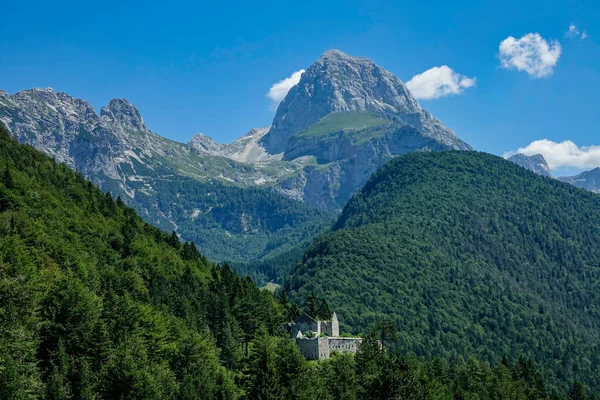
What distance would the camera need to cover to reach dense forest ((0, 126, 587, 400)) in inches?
2501

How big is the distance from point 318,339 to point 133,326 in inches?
1643

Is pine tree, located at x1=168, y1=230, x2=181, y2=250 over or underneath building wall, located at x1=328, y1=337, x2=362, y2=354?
over

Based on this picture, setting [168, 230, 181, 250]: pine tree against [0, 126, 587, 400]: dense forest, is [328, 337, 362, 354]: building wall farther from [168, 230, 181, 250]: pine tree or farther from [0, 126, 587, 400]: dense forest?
[168, 230, 181, 250]: pine tree

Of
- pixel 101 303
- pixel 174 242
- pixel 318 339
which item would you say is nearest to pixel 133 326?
pixel 101 303

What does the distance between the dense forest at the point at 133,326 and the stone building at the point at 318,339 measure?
16.0 feet

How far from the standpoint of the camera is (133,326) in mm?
77438

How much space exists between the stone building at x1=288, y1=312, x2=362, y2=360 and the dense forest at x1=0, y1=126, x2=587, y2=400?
4.89m

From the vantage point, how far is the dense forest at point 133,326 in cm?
6353

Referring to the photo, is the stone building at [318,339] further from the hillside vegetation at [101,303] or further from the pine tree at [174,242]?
the pine tree at [174,242]

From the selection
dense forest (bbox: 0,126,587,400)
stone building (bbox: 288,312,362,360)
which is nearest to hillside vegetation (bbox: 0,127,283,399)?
dense forest (bbox: 0,126,587,400)

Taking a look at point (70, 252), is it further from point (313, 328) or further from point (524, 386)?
point (524, 386)

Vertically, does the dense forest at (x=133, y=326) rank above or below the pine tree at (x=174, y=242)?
below

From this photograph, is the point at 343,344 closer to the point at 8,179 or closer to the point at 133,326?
the point at 133,326

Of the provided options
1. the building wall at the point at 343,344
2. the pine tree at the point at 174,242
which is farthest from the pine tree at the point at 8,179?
the building wall at the point at 343,344
